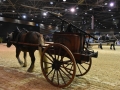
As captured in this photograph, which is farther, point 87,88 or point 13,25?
point 13,25

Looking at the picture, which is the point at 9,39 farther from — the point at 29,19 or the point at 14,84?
the point at 29,19

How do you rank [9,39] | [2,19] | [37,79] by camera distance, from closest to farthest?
[37,79]
[9,39]
[2,19]

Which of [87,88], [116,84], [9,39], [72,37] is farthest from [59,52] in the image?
[9,39]

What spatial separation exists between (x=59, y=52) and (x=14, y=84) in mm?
1306

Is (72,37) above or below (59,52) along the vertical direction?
above

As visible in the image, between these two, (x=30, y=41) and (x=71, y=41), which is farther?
(x=30, y=41)

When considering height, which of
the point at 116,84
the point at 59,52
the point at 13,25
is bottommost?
the point at 116,84

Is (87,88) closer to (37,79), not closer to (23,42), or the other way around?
(37,79)

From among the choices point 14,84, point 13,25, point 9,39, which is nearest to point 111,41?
point 9,39

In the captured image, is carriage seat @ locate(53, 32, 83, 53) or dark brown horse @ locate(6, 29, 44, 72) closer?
carriage seat @ locate(53, 32, 83, 53)

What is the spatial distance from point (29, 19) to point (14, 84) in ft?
96.6

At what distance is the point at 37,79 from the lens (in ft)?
12.6

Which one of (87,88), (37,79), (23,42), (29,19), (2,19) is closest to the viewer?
(87,88)

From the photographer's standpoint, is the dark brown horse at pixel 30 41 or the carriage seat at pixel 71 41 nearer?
the carriage seat at pixel 71 41
